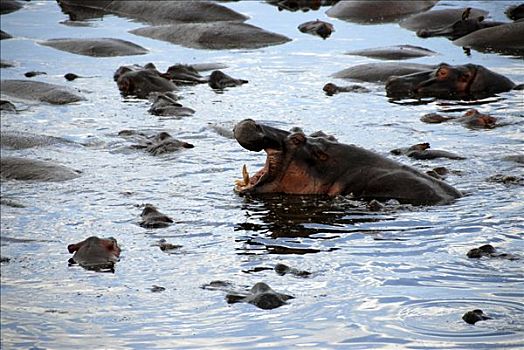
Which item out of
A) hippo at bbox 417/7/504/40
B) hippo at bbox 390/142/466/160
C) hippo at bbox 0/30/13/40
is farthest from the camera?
hippo at bbox 0/30/13/40

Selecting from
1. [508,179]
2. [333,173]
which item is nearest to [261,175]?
[333,173]

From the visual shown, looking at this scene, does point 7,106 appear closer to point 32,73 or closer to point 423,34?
point 32,73

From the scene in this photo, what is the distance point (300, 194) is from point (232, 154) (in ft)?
4.90

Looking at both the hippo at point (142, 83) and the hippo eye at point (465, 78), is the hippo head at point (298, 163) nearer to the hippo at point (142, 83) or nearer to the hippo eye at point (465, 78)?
the hippo eye at point (465, 78)

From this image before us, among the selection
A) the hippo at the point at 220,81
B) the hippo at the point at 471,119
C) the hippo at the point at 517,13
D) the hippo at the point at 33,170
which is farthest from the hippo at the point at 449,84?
the hippo at the point at 517,13

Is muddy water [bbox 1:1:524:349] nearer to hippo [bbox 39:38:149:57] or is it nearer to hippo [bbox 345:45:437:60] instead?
hippo [bbox 345:45:437:60]

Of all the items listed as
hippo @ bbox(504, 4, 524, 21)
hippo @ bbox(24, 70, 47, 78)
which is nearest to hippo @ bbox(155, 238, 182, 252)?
hippo @ bbox(24, 70, 47, 78)

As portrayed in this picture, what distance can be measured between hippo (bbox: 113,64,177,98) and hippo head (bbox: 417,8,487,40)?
11.9ft

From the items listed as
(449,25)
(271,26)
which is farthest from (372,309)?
(271,26)

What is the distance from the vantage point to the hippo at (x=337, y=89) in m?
12.0

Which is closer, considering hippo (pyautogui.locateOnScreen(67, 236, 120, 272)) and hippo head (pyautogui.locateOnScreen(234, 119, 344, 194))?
hippo (pyautogui.locateOnScreen(67, 236, 120, 272))

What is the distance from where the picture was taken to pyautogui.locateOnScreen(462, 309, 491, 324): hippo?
5.96 meters

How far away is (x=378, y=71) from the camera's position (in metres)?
12.6

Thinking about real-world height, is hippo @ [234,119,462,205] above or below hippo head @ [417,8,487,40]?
below
